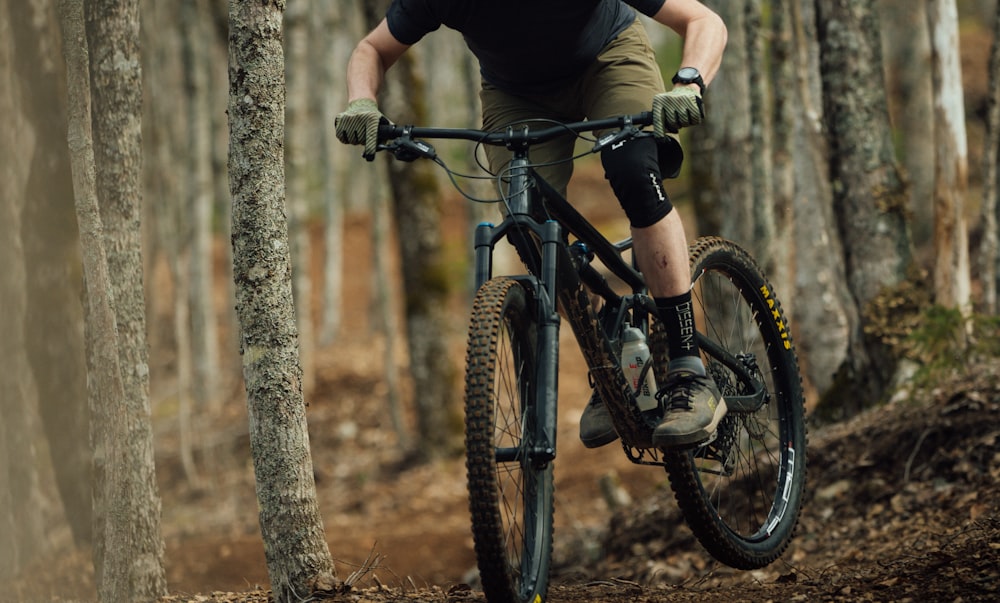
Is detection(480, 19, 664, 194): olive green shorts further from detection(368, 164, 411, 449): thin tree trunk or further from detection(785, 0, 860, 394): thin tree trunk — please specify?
detection(368, 164, 411, 449): thin tree trunk

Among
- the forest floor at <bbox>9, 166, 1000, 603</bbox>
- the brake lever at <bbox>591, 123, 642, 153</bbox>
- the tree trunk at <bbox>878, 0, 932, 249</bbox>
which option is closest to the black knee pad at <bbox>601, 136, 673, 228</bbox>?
the brake lever at <bbox>591, 123, 642, 153</bbox>

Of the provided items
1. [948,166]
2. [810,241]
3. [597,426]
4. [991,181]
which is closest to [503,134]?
[597,426]

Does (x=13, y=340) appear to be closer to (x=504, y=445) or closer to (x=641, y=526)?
(x=641, y=526)

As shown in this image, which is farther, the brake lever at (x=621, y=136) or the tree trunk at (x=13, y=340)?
the tree trunk at (x=13, y=340)

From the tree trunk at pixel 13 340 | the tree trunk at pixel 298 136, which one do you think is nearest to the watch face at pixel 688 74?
the tree trunk at pixel 13 340

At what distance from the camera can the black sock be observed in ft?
13.2

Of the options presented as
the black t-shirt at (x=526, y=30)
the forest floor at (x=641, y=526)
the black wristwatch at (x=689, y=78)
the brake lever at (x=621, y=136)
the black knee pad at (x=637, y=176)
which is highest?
the black t-shirt at (x=526, y=30)

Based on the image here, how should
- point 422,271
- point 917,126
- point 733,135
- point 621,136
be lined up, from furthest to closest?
point 917,126
point 422,271
point 733,135
point 621,136

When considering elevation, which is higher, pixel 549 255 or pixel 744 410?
pixel 549 255

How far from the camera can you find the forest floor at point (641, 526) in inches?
154

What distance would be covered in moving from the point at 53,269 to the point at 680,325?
19.3ft

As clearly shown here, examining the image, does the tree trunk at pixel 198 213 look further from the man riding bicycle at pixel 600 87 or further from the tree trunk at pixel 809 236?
the man riding bicycle at pixel 600 87

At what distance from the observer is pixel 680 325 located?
4035 millimetres

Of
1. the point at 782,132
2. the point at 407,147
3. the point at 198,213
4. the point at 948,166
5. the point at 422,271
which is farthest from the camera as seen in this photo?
the point at 198,213
